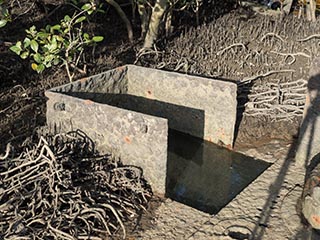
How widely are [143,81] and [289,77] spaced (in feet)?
10.1

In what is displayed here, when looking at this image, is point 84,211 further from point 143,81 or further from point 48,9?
point 48,9

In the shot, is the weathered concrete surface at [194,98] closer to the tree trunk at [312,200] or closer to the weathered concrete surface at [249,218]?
the weathered concrete surface at [249,218]

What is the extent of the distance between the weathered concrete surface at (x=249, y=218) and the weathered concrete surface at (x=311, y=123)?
0.31 meters

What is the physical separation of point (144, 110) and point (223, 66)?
2.62 m

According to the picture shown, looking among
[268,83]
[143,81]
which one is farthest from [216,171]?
[268,83]

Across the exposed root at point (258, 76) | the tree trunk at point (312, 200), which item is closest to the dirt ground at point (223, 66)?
the exposed root at point (258, 76)

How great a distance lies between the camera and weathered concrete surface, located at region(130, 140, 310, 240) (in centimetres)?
420

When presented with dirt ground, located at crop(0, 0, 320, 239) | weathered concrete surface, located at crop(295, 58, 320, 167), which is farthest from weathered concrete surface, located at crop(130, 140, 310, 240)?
weathered concrete surface, located at crop(295, 58, 320, 167)

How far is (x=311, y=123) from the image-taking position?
5262mm

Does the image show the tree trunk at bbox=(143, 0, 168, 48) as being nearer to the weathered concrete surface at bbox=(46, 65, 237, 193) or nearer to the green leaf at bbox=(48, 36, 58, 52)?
the weathered concrete surface at bbox=(46, 65, 237, 193)

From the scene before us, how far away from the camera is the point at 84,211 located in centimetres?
425

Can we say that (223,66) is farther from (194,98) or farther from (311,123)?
(311,123)

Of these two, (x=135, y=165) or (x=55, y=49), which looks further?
(x=55, y=49)

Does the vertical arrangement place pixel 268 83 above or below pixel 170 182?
above
